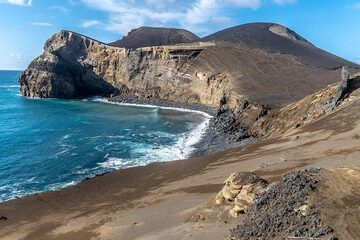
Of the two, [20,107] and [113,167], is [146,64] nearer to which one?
[20,107]

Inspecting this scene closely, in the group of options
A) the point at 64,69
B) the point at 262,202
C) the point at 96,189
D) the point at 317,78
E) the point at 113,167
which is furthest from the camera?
the point at 64,69

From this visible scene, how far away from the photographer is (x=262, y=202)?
1609cm

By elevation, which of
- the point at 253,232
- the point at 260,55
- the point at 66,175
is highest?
the point at 260,55

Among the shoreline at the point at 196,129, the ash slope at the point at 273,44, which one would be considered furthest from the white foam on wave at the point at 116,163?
the ash slope at the point at 273,44

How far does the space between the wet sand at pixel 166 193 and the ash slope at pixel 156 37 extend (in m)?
89.4

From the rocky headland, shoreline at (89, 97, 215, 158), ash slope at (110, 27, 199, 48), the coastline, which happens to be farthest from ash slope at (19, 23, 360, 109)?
ash slope at (110, 27, 199, 48)

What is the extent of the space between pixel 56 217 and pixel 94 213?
2836 mm

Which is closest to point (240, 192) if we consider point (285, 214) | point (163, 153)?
point (285, 214)

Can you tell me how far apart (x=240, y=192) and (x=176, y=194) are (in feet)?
33.6

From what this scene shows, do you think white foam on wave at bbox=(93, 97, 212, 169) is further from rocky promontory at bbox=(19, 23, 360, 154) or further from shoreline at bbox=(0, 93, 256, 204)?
rocky promontory at bbox=(19, 23, 360, 154)

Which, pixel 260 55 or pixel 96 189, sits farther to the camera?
pixel 260 55

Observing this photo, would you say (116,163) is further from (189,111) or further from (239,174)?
(189,111)

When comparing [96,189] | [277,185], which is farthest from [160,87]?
[277,185]

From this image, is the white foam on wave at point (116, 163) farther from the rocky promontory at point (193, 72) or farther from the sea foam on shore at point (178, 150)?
the rocky promontory at point (193, 72)
